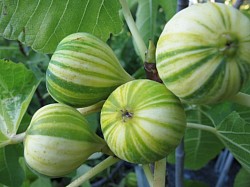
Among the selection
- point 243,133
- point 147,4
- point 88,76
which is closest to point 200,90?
point 88,76

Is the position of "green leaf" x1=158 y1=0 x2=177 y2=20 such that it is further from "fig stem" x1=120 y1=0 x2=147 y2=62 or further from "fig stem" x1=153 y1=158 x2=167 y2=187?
"fig stem" x1=153 y1=158 x2=167 y2=187

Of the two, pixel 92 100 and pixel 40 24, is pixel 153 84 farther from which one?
pixel 40 24

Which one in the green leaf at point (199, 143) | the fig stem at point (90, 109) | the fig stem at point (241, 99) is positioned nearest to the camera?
the fig stem at point (241, 99)

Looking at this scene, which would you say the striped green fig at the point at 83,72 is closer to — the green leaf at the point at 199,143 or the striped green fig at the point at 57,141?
the striped green fig at the point at 57,141

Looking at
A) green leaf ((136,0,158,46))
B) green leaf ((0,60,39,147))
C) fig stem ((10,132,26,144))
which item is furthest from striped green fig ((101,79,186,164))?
green leaf ((136,0,158,46))

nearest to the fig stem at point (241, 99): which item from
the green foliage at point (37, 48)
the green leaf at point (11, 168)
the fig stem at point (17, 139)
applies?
the green foliage at point (37, 48)
